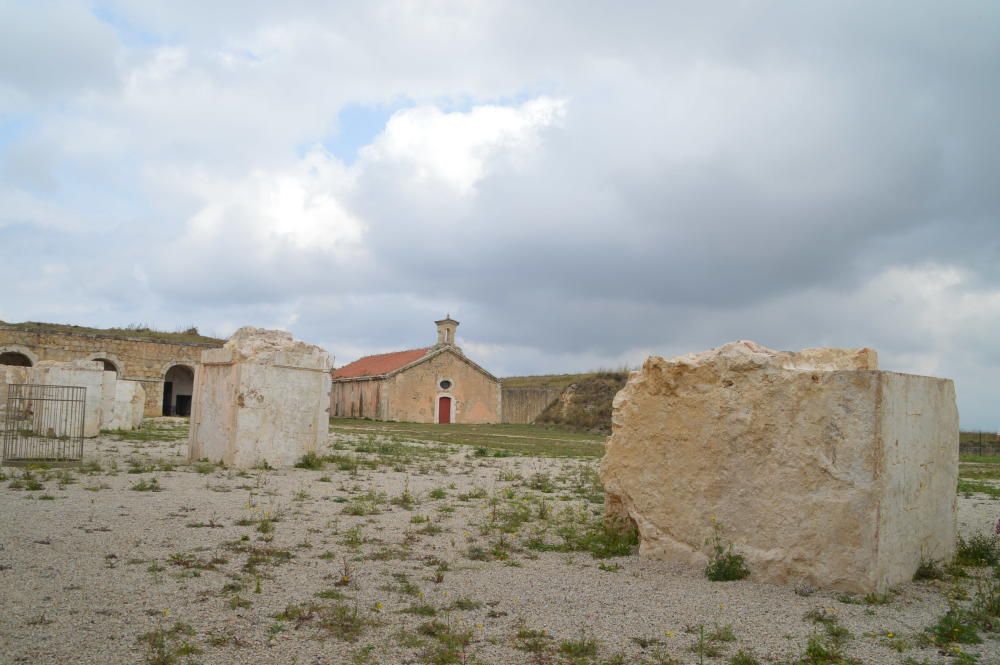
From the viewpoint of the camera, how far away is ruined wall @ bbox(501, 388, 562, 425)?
140ft

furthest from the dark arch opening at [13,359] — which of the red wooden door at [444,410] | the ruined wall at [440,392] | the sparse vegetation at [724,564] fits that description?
the sparse vegetation at [724,564]

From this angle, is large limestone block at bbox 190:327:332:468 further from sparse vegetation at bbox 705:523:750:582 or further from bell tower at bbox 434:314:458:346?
bell tower at bbox 434:314:458:346

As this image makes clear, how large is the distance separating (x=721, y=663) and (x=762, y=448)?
2215 millimetres

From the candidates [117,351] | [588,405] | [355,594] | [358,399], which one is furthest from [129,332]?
[355,594]

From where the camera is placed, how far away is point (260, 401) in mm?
11609

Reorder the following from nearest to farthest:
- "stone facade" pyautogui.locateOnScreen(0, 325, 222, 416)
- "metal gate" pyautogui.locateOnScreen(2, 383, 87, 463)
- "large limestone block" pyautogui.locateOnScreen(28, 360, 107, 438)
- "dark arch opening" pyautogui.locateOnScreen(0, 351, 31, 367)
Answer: "metal gate" pyautogui.locateOnScreen(2, 383, 87, 463)
"large limestone block" pyautogui.locateOnScreen(28, 360, 107, 438)
"stone facade" pyautogui.locateOnScreen(0, 325, 222, 416)
"dark arch opening" pyautogui.locateOnScreen(0, 351, 31, 367)

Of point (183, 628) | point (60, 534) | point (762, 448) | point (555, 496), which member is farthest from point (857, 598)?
point (60, 534)

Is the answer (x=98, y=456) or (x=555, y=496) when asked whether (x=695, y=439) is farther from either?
(x=98, y=456)

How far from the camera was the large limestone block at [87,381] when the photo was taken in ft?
53.2

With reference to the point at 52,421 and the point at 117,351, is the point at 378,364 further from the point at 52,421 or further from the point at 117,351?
the point at 52,421

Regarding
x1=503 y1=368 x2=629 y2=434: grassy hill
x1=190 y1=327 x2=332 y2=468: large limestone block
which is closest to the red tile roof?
x1=503 y1=368 x2=629 y2=434: grassy hill

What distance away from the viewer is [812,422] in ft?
17.5

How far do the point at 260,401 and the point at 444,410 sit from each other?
100 feet

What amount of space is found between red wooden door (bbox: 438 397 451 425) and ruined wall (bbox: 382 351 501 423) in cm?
28
